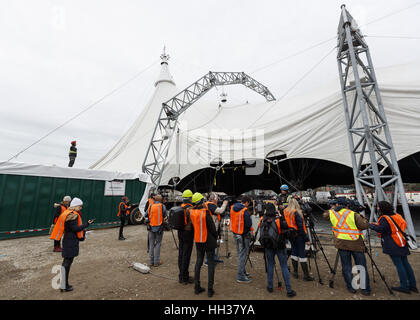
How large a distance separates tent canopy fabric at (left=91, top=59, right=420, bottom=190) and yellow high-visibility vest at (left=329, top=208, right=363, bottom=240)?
5741 millimetres

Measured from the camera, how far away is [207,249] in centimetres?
331

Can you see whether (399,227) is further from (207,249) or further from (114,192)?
(114,192)

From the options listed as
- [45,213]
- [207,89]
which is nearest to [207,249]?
[45,213]

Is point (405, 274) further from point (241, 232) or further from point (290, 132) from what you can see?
point (290, 132)

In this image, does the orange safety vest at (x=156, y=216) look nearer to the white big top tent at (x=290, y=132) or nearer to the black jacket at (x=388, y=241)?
the black jacket at (x=388, y=241)

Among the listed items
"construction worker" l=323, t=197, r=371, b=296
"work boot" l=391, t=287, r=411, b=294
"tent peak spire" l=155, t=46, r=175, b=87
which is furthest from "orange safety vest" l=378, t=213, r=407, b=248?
"tent peak spire" l=155, t=46, r=175, b=87

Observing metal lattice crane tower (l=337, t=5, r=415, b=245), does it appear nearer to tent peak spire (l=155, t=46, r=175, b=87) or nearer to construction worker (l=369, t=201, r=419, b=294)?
construction worker (l=369, t=201, r=419, b=294)

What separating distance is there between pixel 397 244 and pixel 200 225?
3302 mm

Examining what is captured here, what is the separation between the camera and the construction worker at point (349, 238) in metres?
3.18

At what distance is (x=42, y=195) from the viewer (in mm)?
7555

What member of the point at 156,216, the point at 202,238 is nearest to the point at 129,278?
the point at 156,216

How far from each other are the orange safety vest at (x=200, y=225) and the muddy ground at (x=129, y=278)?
921 mm

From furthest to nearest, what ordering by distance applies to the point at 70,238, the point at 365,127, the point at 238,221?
the point at 365,127
the point at 238,221
the point at 70,238
